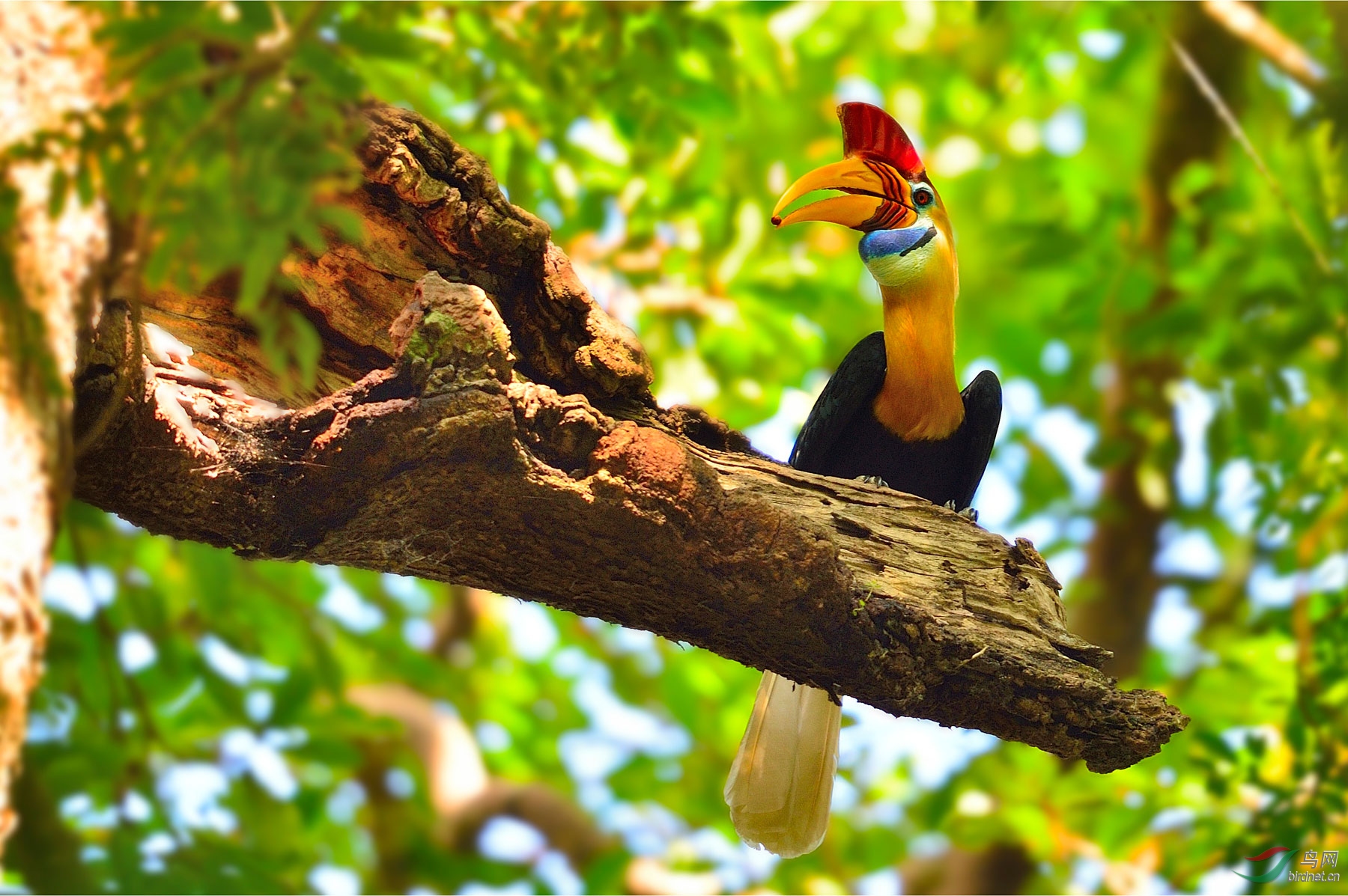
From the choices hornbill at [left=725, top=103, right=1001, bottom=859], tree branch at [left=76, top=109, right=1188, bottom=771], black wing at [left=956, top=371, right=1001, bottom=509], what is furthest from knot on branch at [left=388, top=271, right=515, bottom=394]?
black wing at [left=956, top=371, right=1001, bottom=509]

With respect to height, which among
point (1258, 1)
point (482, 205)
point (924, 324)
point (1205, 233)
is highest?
point (1258, 1)

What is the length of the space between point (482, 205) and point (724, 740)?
15.5 ft

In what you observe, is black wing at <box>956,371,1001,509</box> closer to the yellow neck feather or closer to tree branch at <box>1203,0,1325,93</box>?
the yellow neck feather

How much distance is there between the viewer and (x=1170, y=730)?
2.45 meters

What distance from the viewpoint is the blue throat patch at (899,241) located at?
3.61 meters

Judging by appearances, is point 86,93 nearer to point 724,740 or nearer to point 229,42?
point 229,42

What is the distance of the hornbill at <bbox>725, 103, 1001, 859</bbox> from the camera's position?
3492 millimetres

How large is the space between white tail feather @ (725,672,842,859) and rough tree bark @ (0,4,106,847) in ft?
7.30

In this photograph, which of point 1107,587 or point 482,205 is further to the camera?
point 1107,587

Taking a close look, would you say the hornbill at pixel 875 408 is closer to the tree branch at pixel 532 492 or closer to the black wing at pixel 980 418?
the black wing at pixel 980 418

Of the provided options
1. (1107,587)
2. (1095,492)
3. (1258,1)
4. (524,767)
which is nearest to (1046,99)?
(1258,1)

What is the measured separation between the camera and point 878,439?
3.79 m

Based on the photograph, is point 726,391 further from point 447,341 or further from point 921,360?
point 447,341

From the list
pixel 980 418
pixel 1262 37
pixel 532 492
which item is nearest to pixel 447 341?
pixel 532 492
